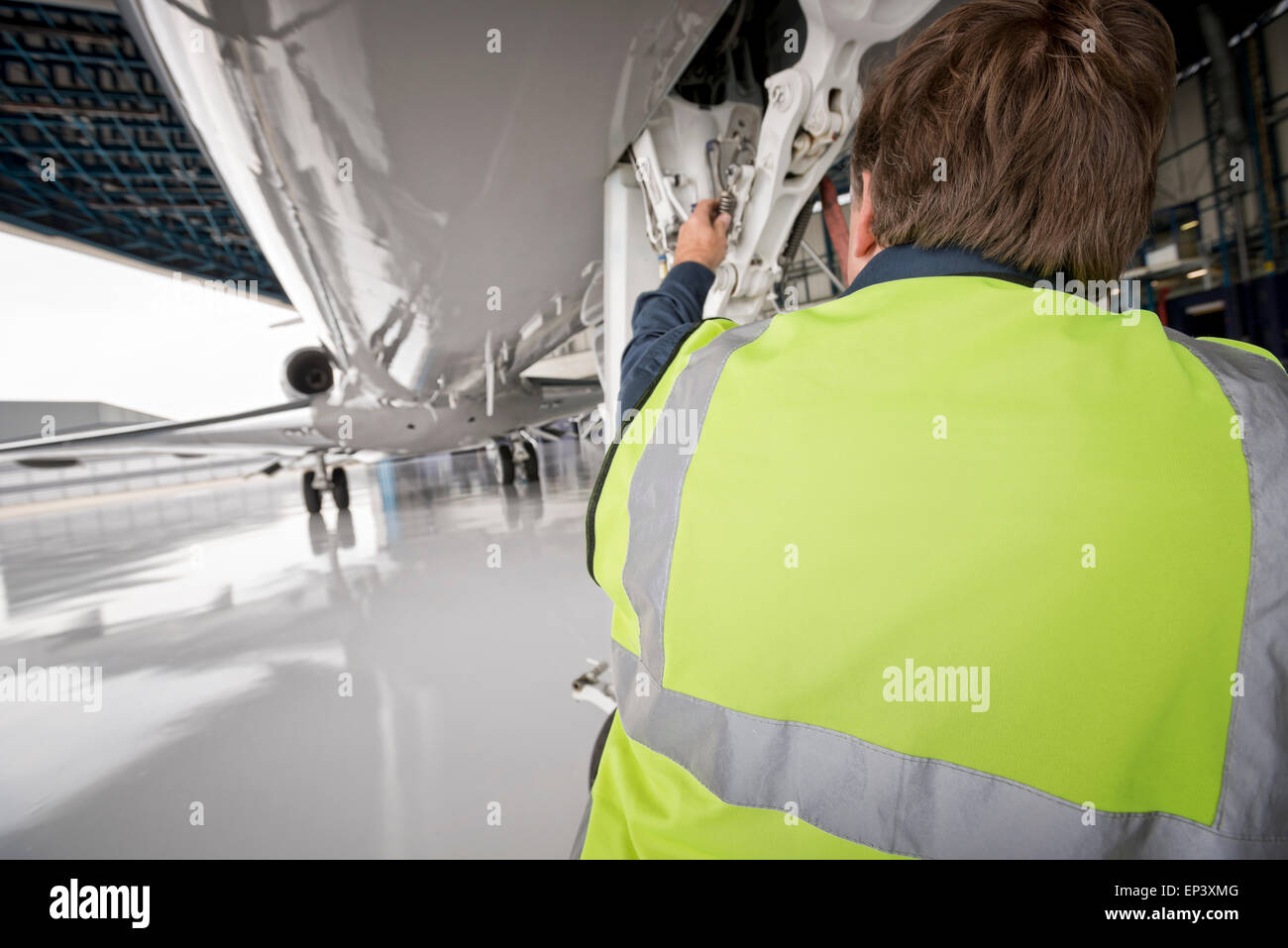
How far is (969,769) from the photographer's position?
466mm

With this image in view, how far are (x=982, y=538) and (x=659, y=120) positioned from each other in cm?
205

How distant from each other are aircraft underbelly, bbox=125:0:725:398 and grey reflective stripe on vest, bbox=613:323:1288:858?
1453 millimetres

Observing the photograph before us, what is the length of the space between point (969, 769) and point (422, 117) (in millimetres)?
2012

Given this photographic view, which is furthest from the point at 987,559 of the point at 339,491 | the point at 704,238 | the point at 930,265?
the point at 339,491

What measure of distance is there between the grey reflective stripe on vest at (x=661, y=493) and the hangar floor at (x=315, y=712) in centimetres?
87

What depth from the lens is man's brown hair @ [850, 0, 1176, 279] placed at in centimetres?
58

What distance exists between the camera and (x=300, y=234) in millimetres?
2592

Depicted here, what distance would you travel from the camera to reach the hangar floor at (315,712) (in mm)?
1332

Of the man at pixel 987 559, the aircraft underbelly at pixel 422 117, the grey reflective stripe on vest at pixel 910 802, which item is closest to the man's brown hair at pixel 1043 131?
the man at pixel 987 559

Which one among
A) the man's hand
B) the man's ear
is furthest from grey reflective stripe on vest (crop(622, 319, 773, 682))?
the man's hand

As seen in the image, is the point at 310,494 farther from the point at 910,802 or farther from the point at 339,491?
the point at 910,802

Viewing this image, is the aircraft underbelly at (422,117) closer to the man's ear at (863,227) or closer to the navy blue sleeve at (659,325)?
the navy blue sleeve at (659,325)
